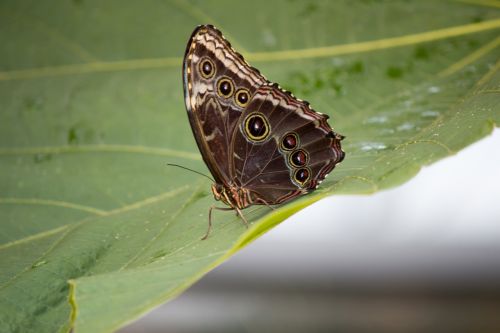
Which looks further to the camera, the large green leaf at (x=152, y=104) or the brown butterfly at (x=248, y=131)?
the brown butterfly at (x=248, y=131)

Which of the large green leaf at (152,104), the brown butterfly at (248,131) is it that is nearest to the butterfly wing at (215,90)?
the brown butterfly at (248,131)

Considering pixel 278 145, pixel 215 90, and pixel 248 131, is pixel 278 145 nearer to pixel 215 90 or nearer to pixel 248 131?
pixel 248 131

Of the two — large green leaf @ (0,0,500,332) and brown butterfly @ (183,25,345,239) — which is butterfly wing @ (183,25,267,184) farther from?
large green leaf @ (0,0,500,332)

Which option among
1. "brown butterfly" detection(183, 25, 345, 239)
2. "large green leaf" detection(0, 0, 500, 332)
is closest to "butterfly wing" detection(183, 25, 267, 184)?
"brown butterfly" detection(183, 25, 345, 239)

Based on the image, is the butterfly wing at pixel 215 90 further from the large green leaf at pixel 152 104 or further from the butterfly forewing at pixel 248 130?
the large green leaf at pixel 152 104

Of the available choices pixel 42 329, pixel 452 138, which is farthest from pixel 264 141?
pixel 42 329

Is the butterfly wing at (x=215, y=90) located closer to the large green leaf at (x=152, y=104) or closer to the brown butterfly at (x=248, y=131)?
the brown butterfly at (x=248, y=131)

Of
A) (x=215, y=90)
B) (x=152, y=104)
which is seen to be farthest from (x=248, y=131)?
(x=152, y=104)

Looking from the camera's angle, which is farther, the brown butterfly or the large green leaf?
the brown butterfly
